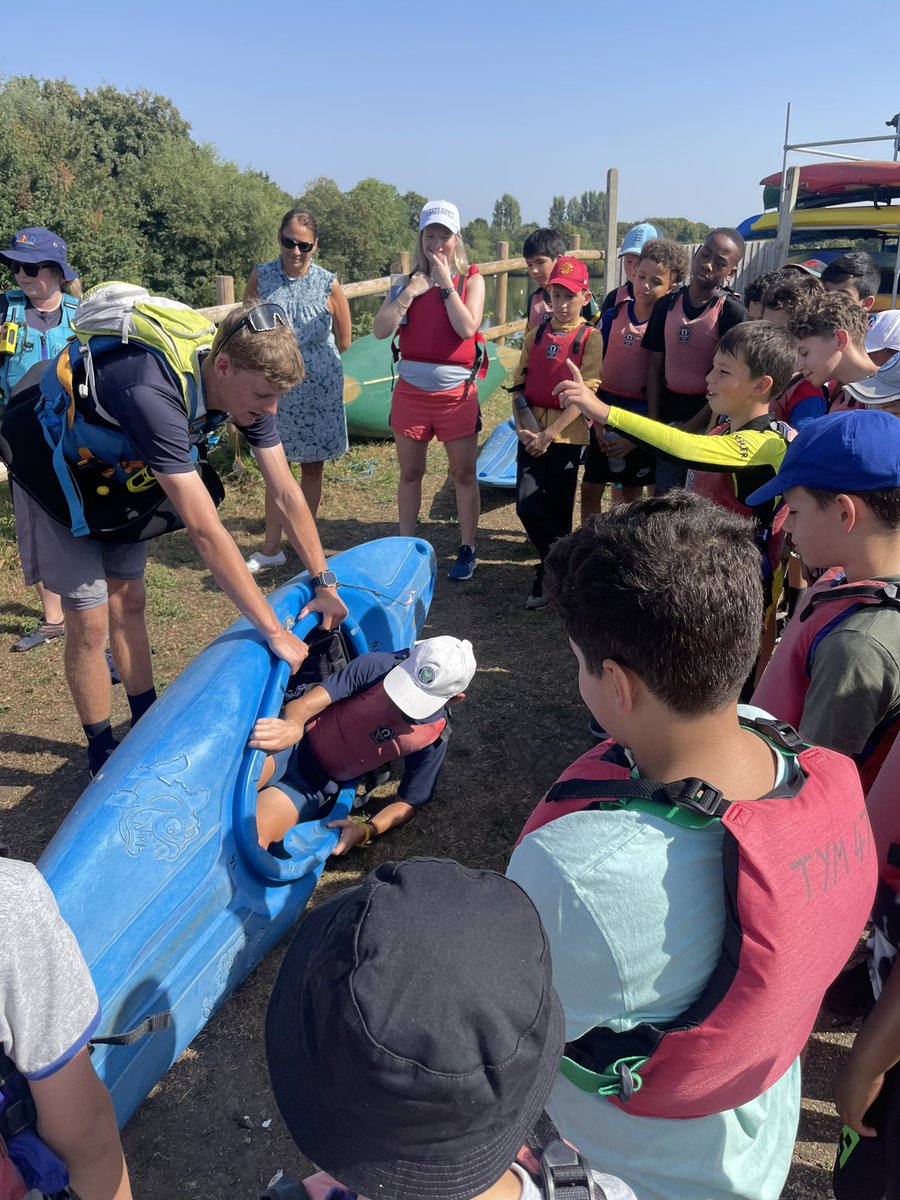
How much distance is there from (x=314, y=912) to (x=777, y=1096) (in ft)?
2.91

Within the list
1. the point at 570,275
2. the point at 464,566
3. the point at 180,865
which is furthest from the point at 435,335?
the point at 180,865

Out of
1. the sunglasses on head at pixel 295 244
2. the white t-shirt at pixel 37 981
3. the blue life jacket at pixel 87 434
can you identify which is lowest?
the white t-shirt at pixel 37 981

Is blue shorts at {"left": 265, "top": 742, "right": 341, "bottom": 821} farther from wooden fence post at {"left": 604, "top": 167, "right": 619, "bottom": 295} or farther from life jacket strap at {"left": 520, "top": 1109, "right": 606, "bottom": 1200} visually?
wooden fence post at {"left": 604, "top": 167, "right": 619, "bottom": 295}

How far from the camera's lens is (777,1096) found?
4.13 ft

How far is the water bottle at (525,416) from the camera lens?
4.55 metres

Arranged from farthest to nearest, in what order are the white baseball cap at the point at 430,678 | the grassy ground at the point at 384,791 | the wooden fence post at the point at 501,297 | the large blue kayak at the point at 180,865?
the wooden fence post at the point at 501,297 → the white baseball cap at the point at 430,678 → the grassy ground at the point at 384,791 → the large blue kayak at the point at 180,865

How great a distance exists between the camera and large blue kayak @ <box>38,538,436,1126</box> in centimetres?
192

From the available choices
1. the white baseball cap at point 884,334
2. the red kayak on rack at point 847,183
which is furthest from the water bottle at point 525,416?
the red kayak on rack at point 847,183

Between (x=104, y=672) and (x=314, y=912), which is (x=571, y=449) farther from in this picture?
(x=314, y=912)

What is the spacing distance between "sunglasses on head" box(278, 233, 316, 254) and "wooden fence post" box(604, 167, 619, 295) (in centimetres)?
499

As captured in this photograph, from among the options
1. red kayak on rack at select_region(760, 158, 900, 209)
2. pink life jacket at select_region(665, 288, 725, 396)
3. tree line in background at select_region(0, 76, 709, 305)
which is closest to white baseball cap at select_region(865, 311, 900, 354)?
pink life jacket at select_region(665, 288, 725, 396)

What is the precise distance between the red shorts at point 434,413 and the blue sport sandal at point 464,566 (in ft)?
2.30

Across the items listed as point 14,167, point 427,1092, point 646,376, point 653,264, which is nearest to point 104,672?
point 427,1092

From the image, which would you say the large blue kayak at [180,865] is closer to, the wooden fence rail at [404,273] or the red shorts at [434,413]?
the red shorts at [434,413]
